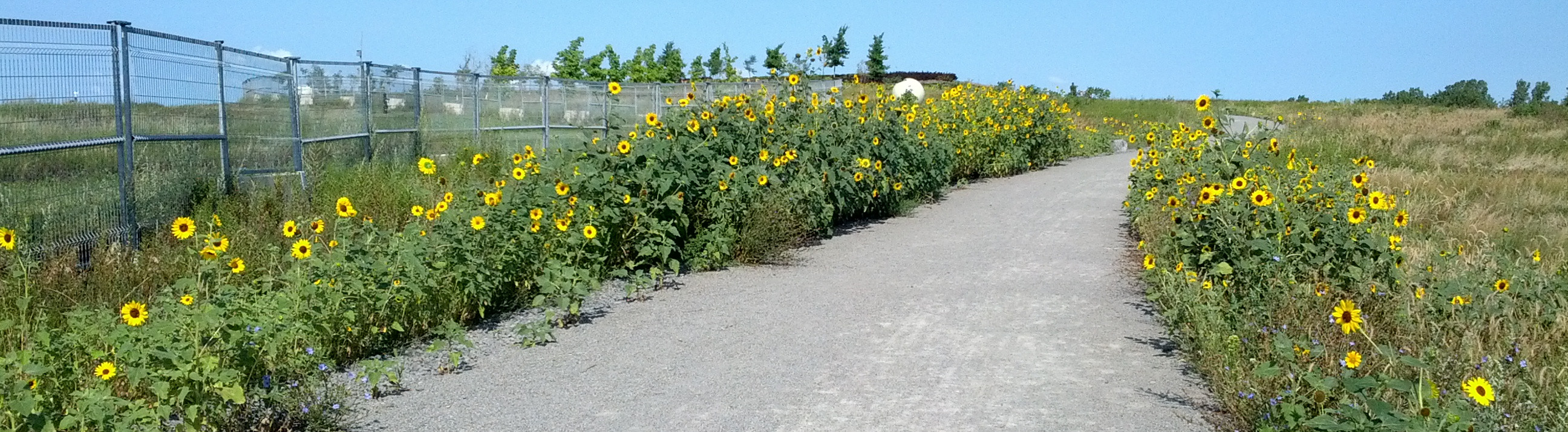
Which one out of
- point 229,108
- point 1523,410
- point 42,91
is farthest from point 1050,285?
point 229,108

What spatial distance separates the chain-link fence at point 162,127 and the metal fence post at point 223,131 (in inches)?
0.4

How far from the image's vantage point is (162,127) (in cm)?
917

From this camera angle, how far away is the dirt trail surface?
4543 millimetres

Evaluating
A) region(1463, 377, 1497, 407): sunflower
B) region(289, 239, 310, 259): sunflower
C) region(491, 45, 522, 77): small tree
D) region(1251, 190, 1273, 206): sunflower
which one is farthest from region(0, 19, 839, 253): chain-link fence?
region(491, 45, 522, 77): small tree

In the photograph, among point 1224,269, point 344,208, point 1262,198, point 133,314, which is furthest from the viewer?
point 1262,198

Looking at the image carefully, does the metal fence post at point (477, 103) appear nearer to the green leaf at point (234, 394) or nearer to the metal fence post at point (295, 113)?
the metal fence post at point (295, 113)

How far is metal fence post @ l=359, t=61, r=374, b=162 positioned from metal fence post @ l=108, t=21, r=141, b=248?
5.07 metres

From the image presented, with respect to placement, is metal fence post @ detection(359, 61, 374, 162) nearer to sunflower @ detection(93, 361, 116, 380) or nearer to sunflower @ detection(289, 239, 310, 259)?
sunflower @ detection(289, 239, 310, 259)

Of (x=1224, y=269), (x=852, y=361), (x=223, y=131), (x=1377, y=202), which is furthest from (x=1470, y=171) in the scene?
(x=223, y=131)

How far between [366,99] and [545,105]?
5.25 metres

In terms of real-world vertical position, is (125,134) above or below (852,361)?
above

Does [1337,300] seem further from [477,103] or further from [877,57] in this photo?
[877,57]

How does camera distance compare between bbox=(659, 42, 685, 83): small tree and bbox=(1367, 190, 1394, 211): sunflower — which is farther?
bbox=(659, 42, 685, 83): small tree

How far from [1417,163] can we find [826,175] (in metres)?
12.0
